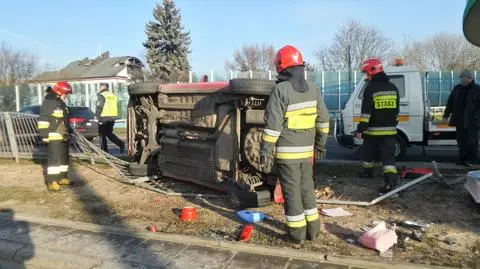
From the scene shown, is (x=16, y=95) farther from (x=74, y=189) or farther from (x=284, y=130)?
(x=284, y=130)

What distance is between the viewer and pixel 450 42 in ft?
141

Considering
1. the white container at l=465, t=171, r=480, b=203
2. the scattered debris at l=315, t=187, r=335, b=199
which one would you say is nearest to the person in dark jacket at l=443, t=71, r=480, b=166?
the white container at l=465, t=171, r=480, b=203

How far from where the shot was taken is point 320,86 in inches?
903

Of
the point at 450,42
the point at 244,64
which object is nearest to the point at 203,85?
the point at 450,42

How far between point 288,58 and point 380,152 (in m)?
2.81

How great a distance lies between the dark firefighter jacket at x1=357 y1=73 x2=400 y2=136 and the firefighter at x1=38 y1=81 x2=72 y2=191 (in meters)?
4.90

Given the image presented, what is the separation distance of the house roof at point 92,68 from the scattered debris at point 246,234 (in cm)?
5850

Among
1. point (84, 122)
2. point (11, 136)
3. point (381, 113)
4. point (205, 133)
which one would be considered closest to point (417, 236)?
point (381, 113)

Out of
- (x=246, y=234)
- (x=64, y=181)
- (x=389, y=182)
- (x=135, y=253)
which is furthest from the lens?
(x=64, y=181)

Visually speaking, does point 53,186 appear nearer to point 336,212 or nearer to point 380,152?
point 336,212

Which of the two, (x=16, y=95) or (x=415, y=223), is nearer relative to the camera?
(x=415, y=223)

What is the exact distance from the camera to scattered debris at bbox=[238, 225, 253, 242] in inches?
184

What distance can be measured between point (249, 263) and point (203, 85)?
10.7ft

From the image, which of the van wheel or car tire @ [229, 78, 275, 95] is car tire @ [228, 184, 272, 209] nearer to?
car tire @ [229, 78, 275, 95]
